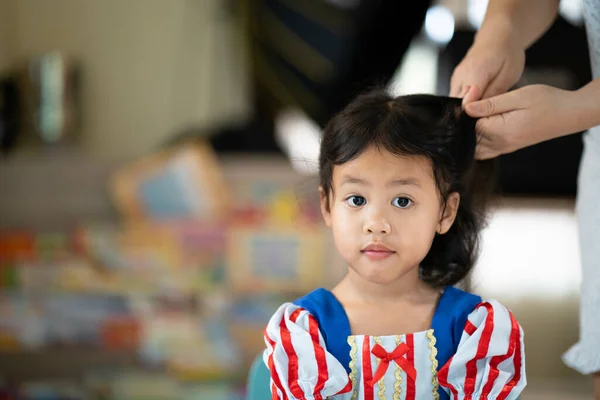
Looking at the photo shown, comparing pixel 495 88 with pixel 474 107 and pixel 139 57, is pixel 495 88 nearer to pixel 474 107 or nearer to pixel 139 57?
pixel 474 107

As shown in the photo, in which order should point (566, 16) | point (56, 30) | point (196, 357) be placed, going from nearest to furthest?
1. point (196, 357)
2. point (566, 16)
3. point (56, 30)

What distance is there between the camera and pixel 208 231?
2264mm

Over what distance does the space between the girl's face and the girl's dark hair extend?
0.02 m

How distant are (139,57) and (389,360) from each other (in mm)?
2181

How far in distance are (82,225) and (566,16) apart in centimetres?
175

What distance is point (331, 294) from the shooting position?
93 centimetres

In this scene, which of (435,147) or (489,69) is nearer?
(435,147)

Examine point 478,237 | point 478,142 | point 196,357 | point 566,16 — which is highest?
point 566,16

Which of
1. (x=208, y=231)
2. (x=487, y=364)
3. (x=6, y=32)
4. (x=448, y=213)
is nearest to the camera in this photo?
(x=487, y=364)

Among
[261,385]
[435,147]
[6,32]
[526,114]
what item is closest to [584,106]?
[526,114]

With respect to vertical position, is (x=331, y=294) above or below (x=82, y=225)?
below

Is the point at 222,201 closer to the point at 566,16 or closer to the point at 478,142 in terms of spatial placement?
the point at 566,16

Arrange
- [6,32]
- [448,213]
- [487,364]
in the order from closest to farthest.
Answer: [487,364] → [448,213] → [6,32]

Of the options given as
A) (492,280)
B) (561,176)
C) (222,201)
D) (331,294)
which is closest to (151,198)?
(222,201)
